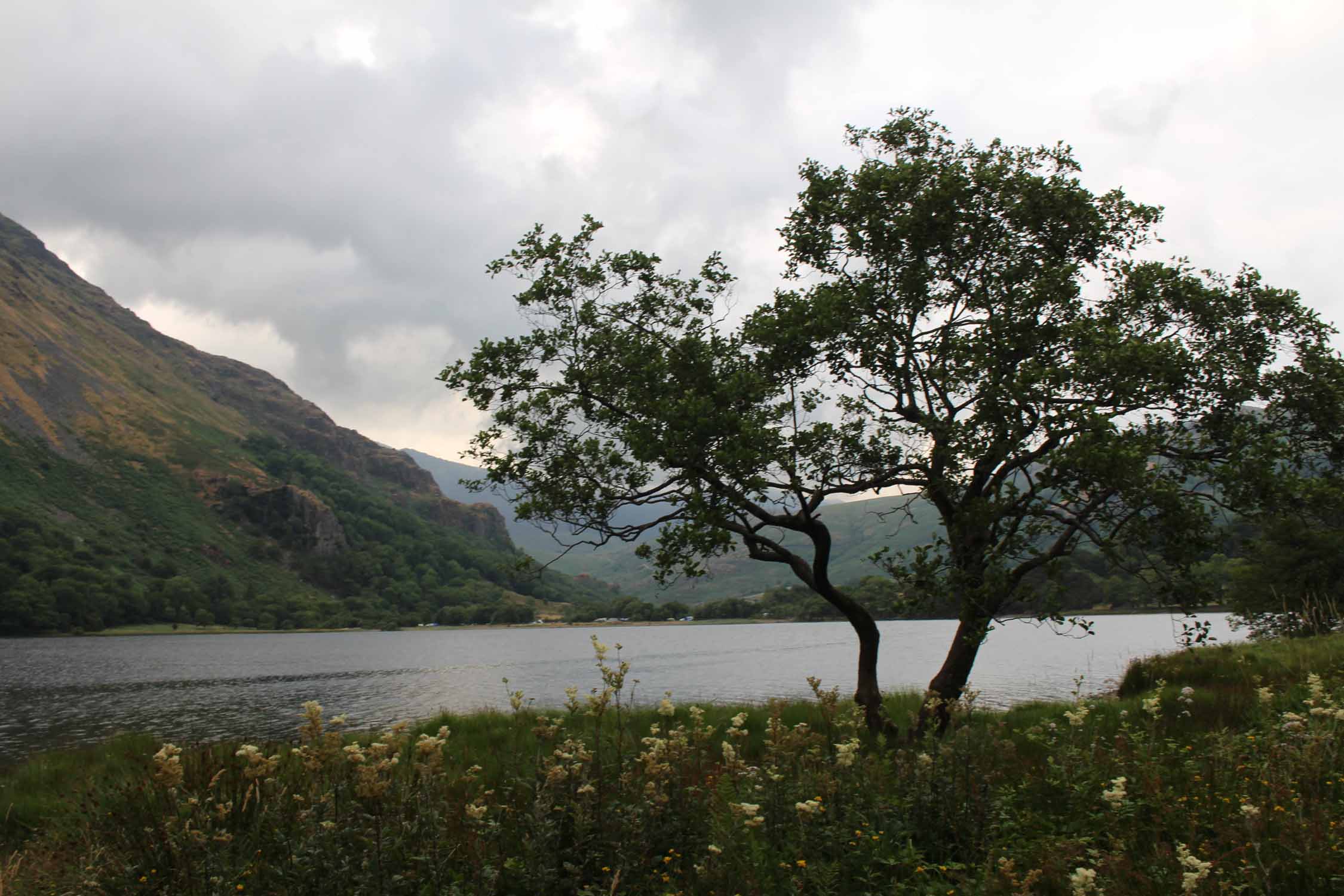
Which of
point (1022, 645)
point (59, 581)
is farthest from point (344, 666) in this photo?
point (59, 581)

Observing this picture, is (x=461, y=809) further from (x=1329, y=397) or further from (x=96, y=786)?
(x=1329, y=397)

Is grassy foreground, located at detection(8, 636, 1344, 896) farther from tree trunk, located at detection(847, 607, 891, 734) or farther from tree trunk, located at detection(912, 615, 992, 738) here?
tree trunk, located at detection(847, 607, 891, 734)

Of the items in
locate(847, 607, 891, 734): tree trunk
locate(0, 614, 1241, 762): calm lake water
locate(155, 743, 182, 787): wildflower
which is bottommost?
locate(0, 614, 1241, 762): calm lake water

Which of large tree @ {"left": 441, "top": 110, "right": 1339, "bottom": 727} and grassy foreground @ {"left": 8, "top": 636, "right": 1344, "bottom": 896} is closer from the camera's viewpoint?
grassy foreground @ {"left": 8, "top": 636, "right": 1344, "bottom": 896}

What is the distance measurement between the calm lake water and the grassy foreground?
1081cm

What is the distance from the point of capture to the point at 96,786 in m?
10.1

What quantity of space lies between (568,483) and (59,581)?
176 metres

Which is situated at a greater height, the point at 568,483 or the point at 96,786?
the point at 568,483

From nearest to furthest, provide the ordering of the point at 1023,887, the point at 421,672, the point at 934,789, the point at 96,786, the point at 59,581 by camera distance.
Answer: the point at 1023,887
the point at 934,789
the point at 96,786
the point at 421,672
the point at 59,581

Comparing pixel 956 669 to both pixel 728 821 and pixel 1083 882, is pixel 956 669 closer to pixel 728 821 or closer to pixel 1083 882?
pixel 728 821

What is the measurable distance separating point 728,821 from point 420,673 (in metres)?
71.4

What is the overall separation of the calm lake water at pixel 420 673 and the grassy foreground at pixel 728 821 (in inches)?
426

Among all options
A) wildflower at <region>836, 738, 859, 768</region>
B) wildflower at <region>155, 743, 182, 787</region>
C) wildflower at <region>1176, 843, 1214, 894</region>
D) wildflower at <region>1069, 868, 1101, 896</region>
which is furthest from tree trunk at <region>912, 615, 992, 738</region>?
wildflower at <region>155, 743, 182, 787</region>

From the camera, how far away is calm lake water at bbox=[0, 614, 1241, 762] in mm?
39469
